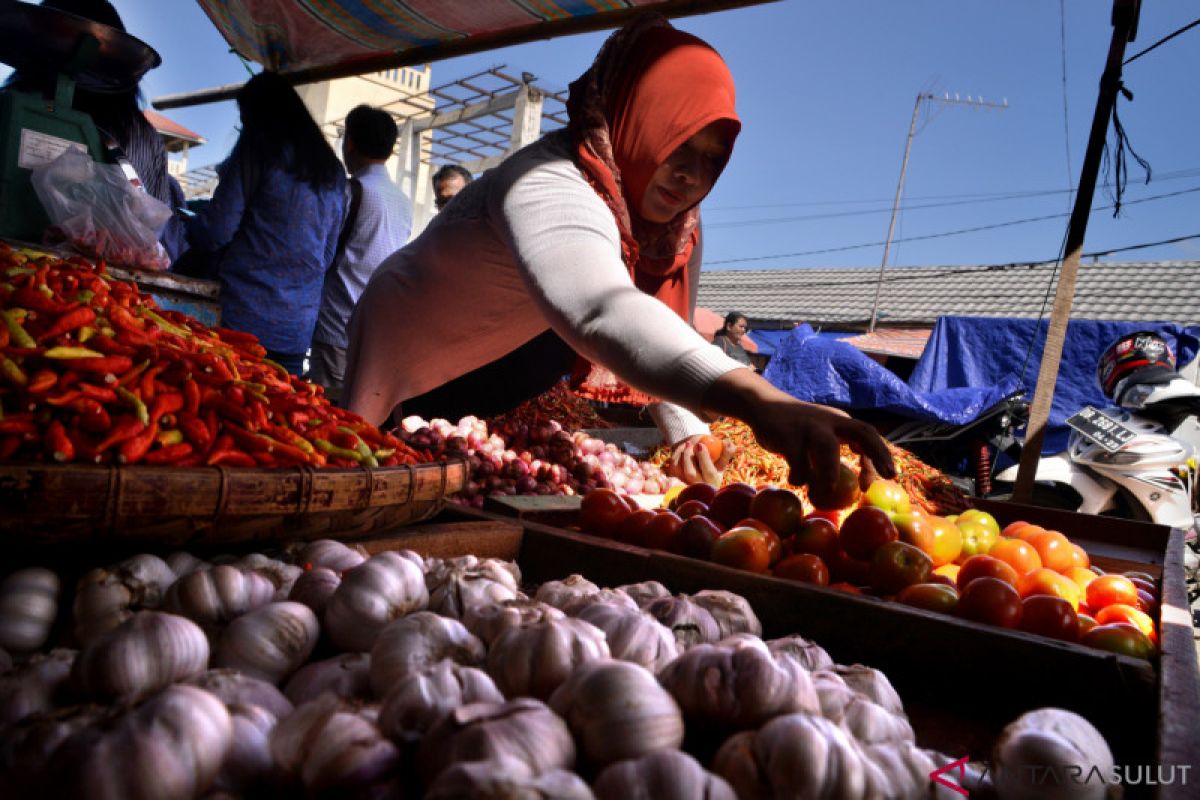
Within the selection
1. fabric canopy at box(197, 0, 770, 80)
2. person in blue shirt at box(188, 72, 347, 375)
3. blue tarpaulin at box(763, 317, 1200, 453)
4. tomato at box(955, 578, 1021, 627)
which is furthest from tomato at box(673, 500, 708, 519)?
blue tarpaulin at box(763, 317, 1200, 453)

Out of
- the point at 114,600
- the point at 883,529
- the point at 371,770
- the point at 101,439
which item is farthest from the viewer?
the point at 883,529

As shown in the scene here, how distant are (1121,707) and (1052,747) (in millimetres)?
491

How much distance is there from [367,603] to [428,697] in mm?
304

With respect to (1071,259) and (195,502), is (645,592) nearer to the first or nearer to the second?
(195,502)

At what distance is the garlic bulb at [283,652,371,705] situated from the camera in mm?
926

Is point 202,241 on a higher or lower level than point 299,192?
lower

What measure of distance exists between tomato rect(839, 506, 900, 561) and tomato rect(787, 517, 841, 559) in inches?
1.7

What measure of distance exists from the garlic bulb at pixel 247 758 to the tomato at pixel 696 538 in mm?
1177

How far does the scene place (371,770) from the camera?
2.33ft

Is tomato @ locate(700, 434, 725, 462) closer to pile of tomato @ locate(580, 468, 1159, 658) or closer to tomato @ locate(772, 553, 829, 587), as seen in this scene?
pile of tomato @ locate(580, 468, 1159, 658)

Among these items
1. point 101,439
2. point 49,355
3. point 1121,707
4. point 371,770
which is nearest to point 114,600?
point 101,439

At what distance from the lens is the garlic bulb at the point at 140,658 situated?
2.77 feet

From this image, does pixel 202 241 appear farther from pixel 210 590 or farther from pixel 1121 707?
pixel 1121 707

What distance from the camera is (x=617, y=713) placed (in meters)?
0.77
